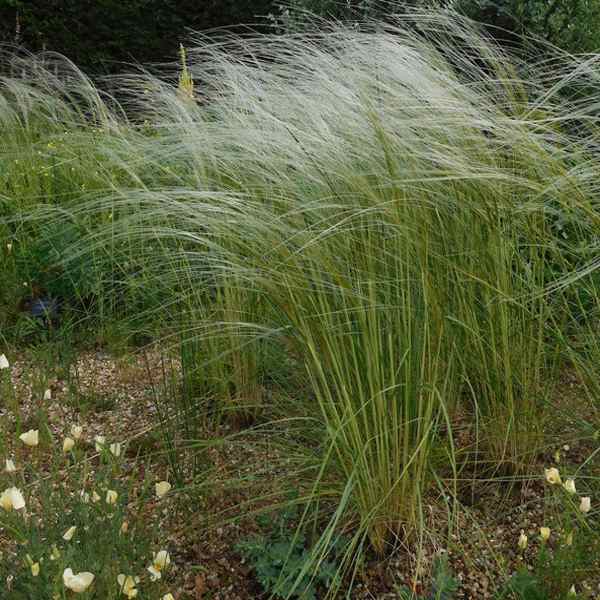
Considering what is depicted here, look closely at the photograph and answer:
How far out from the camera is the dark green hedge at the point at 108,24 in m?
8.71

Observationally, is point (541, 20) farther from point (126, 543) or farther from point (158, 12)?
point (158, 12)

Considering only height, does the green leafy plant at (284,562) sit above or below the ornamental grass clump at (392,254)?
below

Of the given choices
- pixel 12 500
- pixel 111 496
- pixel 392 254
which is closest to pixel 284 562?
pixel 111 496

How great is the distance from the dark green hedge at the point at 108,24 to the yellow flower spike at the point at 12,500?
7.85 m

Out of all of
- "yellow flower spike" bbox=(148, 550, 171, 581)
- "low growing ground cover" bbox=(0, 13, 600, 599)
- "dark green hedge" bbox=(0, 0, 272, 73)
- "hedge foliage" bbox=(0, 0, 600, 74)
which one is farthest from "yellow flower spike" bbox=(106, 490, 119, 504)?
"dark green hedge" bbox=(0, 0, 272, 73)

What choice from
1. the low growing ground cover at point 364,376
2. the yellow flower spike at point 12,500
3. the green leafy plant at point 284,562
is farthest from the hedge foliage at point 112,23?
the yellow flower spike at point 12,500

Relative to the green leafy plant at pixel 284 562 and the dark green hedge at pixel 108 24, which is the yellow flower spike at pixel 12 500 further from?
the dark green hedge at pixel 108 24

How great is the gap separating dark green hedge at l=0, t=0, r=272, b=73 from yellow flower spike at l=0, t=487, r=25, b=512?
7849mm

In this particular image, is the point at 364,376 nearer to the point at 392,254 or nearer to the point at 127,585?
the point at 392,254

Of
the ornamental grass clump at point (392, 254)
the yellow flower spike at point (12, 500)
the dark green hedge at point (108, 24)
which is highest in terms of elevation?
the ornamental grass clump at point (392, 254)

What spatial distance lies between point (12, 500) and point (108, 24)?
28.5ft

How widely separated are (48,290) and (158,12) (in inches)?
269

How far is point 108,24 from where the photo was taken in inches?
356

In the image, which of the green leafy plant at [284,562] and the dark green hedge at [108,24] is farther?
the dark green hedge at [108,24]
